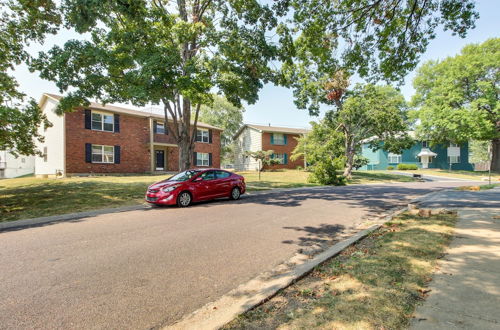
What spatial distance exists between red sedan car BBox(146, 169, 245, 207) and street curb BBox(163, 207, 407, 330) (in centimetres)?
667

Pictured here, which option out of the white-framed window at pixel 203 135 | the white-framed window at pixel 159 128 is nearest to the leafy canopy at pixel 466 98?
the white-framed window at pixel 203 135

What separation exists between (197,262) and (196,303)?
4.17 feet

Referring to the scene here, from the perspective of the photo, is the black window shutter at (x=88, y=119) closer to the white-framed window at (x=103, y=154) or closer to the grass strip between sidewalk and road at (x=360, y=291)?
→ the white-framed window at (x=103, y=154)

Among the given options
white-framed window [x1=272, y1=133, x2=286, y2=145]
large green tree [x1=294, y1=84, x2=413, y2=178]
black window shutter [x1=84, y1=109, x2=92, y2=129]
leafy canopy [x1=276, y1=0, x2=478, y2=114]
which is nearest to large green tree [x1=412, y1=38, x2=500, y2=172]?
large green tree [x1=294, y1=84, x2=413, y2=178]

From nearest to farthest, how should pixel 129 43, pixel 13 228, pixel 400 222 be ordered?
1. pixel 400 222
2. pixel 13 228
3. pixel 129 43

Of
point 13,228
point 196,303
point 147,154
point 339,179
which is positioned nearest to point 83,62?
point 13,228

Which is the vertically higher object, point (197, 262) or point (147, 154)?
point (147, 154)

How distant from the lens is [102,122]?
2448cm

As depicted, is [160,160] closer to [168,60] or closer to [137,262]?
[168,60]

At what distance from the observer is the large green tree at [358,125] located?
80.4 feet

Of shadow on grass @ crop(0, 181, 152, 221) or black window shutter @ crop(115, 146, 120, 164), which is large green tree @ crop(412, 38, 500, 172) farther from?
black window shutter @ crop(115, 146, 120, 164)

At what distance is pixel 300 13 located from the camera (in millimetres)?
9969

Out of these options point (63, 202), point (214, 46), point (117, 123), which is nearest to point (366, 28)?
point (214, 46)

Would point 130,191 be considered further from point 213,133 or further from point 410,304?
point 213,133
